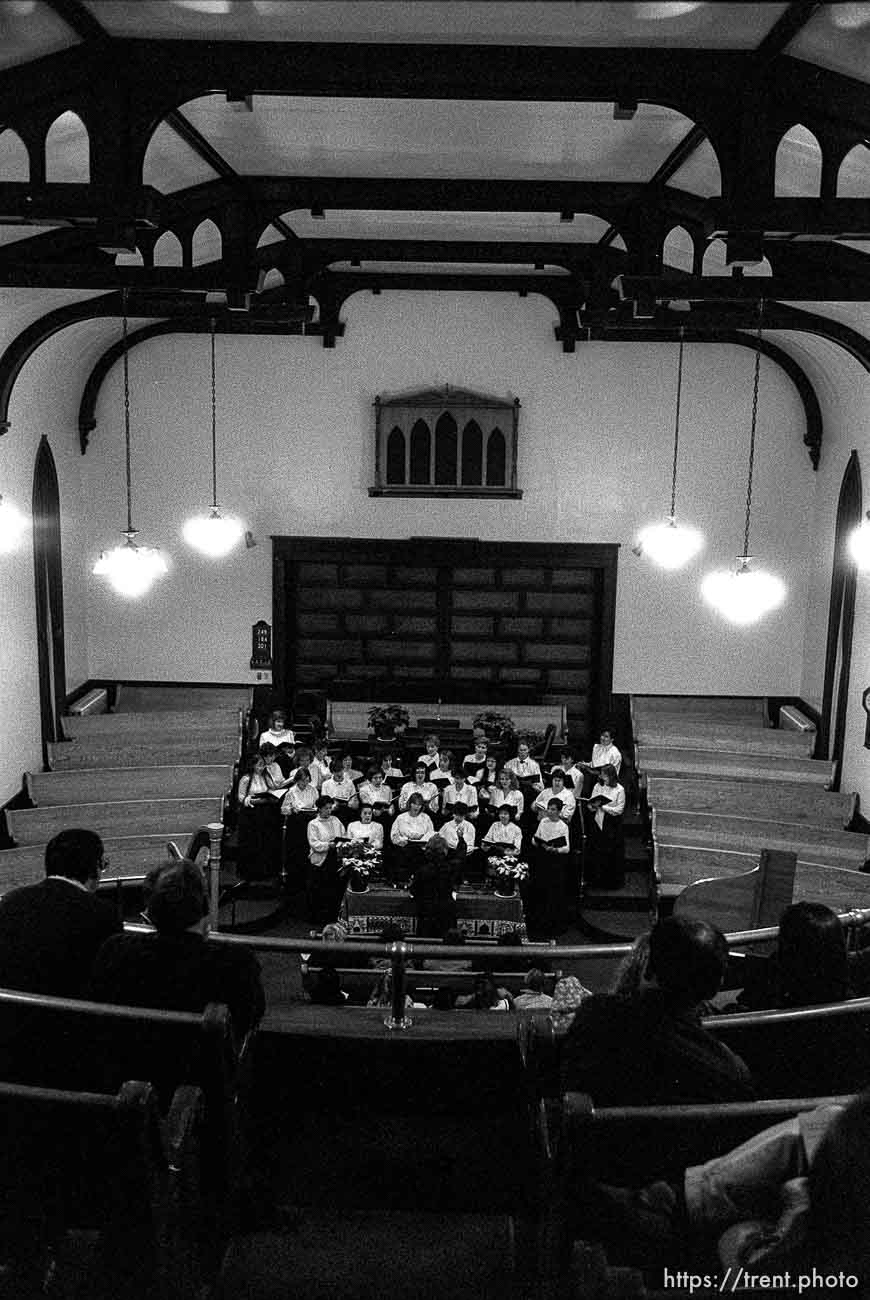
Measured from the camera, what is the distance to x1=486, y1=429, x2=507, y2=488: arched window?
1455 centimetres

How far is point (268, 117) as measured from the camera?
6891 mm

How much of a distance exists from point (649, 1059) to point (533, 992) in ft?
16.4

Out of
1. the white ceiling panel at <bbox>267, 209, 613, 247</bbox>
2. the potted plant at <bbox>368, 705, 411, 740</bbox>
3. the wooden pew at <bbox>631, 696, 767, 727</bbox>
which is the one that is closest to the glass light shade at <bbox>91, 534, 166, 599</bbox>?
the white ceiling panel at <bbox>267, 209, 613, 247</bbox>

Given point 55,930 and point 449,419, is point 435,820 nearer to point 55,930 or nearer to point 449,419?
point 449,419

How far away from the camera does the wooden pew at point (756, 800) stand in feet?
39.3

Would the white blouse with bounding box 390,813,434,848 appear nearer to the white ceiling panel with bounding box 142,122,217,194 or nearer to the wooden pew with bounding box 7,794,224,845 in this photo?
the wooden pew with bounding box 7,794,224,845

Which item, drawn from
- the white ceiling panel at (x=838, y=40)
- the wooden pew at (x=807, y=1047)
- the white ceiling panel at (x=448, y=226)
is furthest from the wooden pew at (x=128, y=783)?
the wooden pew at (x=807, y=1047)

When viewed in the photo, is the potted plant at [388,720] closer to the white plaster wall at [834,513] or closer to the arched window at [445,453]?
the arched window at [445,453]

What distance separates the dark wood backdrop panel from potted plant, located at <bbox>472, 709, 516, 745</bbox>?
0.71m

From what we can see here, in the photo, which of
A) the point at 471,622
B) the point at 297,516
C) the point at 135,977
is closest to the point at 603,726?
the point at 471,622

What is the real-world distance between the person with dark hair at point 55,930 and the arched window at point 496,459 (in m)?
11.2

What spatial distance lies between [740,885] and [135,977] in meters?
7.28

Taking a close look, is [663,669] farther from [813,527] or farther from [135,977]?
[135,977]

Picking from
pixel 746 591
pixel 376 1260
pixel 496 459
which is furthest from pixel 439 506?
pixel 376 1260
